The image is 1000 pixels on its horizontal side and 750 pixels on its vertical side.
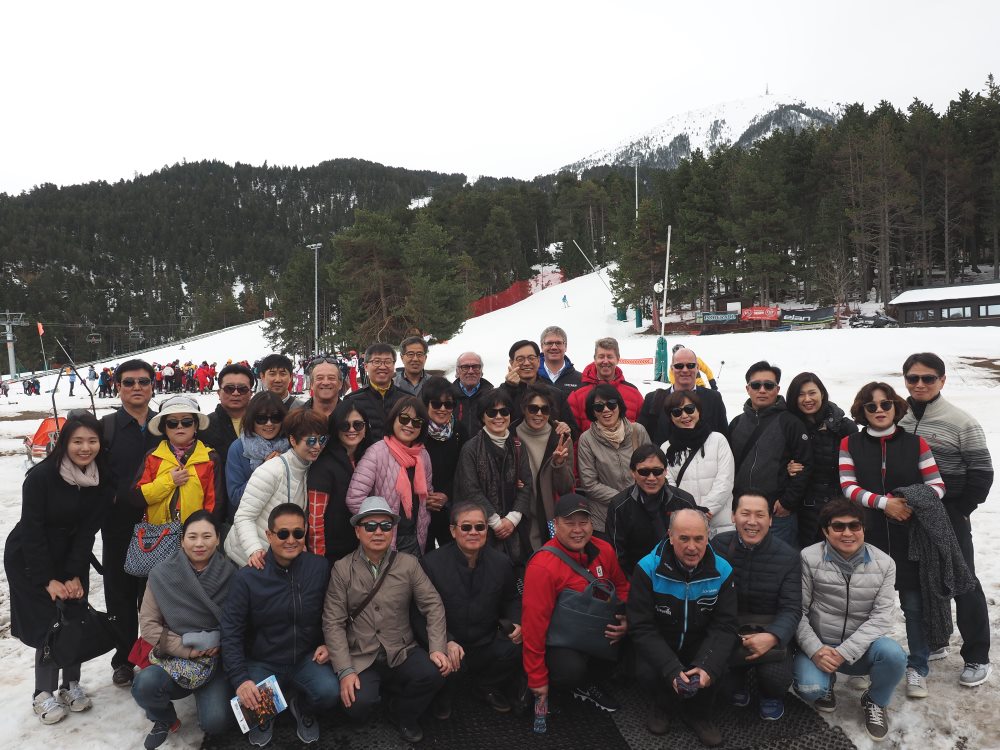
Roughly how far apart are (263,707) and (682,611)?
2.18 m

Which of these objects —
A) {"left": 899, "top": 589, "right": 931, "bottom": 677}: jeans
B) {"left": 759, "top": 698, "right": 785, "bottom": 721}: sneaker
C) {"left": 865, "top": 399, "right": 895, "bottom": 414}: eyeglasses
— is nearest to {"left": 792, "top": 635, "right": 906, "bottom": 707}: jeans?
{"left": 759, "top": 698, "right": 785, "bottom": 721}: sneaker

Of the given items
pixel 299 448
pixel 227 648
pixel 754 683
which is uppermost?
pixel 299 448

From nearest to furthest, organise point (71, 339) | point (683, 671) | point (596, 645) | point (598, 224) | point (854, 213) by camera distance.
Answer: point (683, 671), point (596, 645), point (854, 213), point (598, 224), point (71, 339)

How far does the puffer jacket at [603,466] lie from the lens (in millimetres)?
3814

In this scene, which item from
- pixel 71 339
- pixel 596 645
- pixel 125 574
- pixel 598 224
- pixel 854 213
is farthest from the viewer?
pixel 71 339

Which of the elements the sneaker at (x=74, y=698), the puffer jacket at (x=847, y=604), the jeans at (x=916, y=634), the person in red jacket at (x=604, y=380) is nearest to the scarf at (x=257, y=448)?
the sneaker at (x=74, y=698)

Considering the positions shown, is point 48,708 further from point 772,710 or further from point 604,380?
point 604,380

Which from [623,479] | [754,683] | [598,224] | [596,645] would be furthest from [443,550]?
[598,224]

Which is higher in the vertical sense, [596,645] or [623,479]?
[623,479]

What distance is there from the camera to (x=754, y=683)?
3.43m

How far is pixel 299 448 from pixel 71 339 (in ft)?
324

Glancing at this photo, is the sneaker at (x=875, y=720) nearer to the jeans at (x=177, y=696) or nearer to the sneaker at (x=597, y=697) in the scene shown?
the sneaker at (x=597, y=697)

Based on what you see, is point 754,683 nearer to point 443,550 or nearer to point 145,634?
point 443,550

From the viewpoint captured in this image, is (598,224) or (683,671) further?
(598,224)
